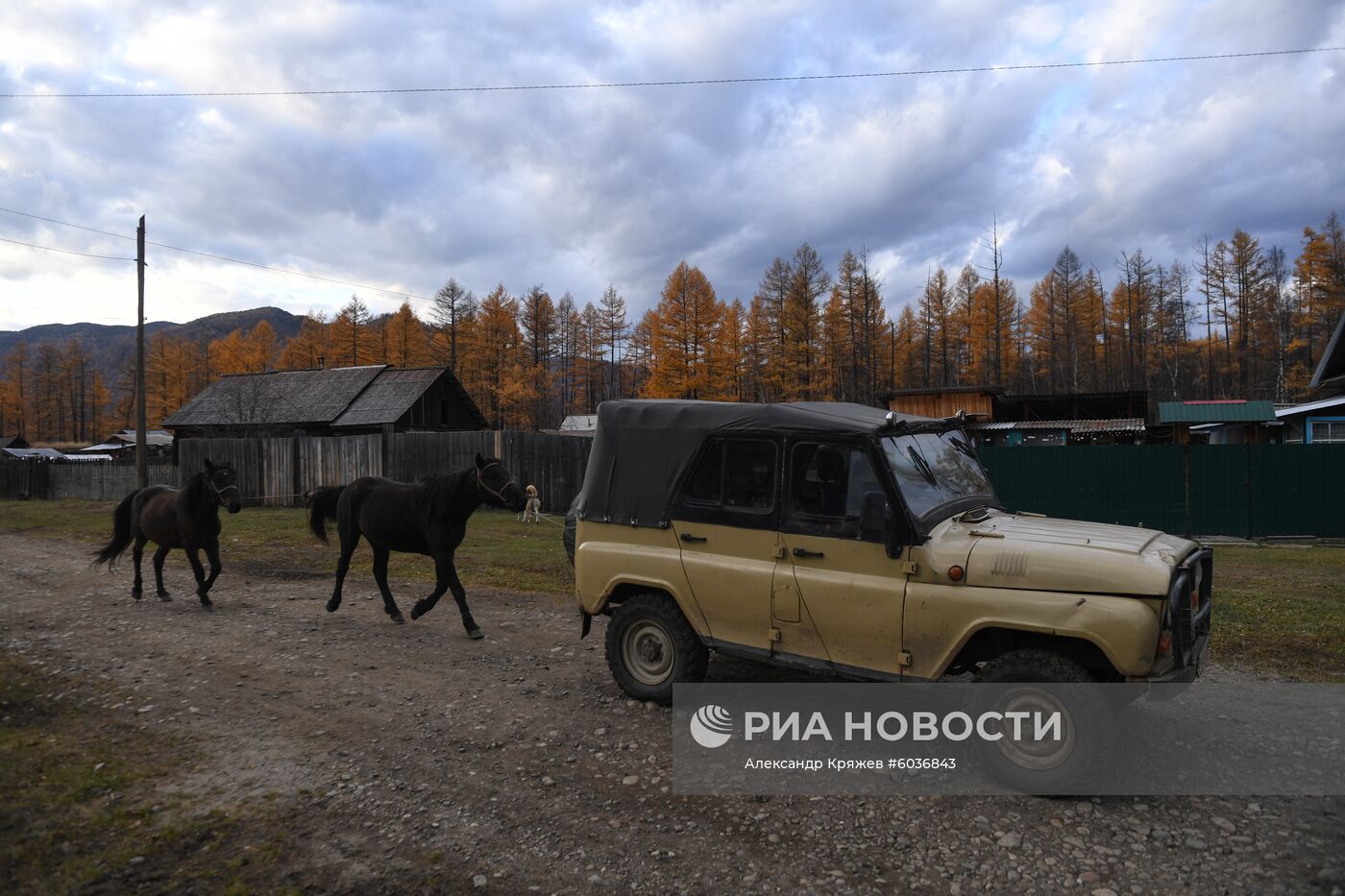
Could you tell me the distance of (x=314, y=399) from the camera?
35.5m

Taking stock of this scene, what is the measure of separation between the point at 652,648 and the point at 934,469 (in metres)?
2.49

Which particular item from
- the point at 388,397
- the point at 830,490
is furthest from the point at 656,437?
the point at 388,397

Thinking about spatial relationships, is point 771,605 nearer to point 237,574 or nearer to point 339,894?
point 339,894

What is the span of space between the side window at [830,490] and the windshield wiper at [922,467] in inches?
19.5

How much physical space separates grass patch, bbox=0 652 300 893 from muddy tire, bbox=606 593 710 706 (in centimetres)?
254

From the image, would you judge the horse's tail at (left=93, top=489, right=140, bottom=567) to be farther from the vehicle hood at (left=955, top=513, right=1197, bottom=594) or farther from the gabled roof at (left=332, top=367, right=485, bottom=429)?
the gabled roof at (left=332, top=367, right=485, bottom=429)

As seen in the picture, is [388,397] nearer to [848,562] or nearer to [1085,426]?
[1085,426]

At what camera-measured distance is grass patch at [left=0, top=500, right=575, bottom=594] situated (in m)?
11.8

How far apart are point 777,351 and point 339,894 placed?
48.7m

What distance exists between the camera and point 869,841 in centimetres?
377

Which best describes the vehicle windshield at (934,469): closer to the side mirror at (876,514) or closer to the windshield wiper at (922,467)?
the windshield wiper at (922,467)

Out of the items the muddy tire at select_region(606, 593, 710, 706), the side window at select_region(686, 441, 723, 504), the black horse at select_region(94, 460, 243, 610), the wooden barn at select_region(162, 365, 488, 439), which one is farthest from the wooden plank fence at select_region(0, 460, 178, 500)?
the side window at select_region(686, 441, 723, 504)

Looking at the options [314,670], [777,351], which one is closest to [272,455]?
[314,670]

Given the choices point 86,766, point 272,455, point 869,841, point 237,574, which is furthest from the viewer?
point 272,455
